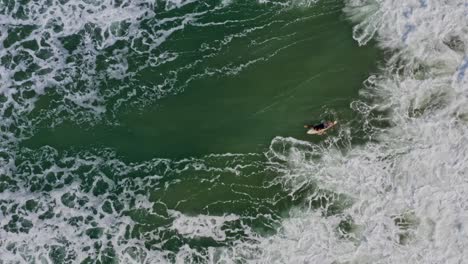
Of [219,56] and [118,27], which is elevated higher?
[118,27]

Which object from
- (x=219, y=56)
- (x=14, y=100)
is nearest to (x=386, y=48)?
(x=219, y=56)

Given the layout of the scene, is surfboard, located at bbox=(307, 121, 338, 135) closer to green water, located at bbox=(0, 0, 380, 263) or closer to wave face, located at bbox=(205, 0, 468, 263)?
green water, located at bbox=(0, 0, 380, 263)

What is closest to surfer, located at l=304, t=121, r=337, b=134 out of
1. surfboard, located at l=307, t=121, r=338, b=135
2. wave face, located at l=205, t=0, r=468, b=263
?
surfboard, located at l=307, t=121, r=338, b=135

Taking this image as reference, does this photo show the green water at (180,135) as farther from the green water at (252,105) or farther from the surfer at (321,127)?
the surfer at (321,127)

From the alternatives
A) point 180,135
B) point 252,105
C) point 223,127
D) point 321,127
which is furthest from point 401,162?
point 180,135

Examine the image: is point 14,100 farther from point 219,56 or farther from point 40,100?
point 219,56

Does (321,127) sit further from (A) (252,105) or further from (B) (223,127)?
(B) (223,127)
